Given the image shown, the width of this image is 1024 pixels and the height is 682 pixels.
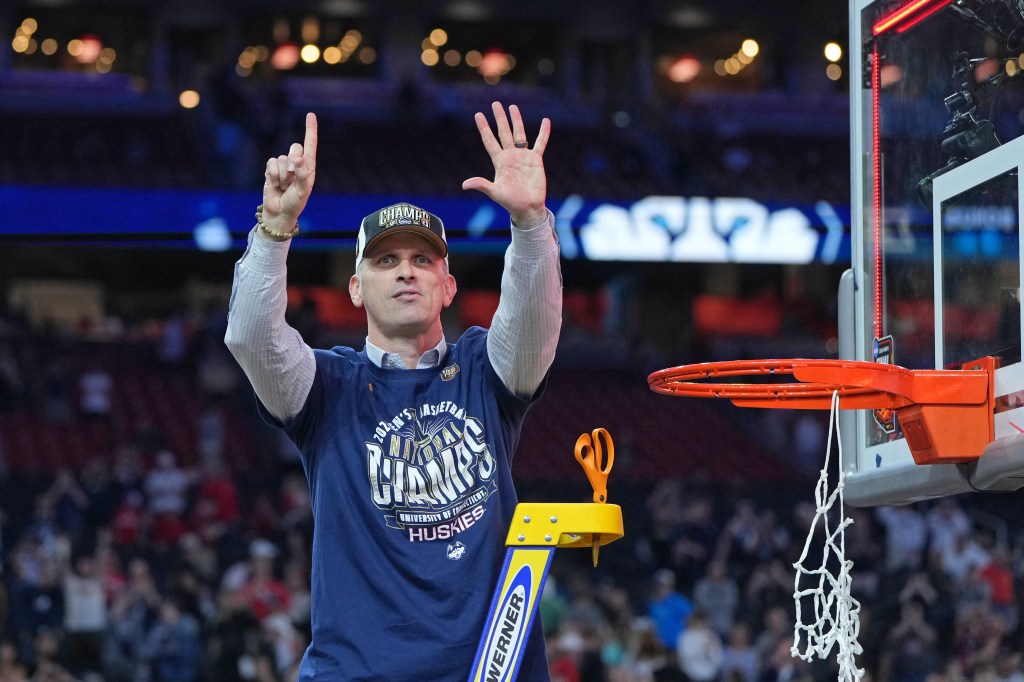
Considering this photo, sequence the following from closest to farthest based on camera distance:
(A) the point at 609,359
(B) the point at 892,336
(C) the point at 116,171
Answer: (B) the point at 892,336, (C) the point at 116,171, (A) the point at 609,359

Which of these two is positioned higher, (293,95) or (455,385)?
(293,95)

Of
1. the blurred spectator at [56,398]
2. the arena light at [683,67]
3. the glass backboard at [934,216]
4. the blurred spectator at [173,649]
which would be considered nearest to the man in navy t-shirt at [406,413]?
the glass backboard at [934,216]

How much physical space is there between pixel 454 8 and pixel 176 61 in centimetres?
447

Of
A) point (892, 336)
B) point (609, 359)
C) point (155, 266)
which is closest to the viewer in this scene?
point (892, 336)

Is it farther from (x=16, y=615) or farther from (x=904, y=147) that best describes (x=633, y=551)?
(x=904, y=147)

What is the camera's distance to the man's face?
3.56m

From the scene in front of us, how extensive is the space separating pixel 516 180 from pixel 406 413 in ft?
1.97

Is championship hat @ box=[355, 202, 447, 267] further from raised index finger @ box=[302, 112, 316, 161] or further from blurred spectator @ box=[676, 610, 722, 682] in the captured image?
blurred spectator @ box=[676, 610, 722, 682]

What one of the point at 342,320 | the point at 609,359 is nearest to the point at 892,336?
the point at 609,359

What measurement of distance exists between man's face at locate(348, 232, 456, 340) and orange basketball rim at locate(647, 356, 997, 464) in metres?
0.80

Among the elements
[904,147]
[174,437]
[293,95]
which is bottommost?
[174,437]

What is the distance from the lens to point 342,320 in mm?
24703

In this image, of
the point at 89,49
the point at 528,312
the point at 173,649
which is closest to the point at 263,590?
the point at 173,649

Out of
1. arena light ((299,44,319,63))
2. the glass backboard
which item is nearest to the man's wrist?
the glass backboard
